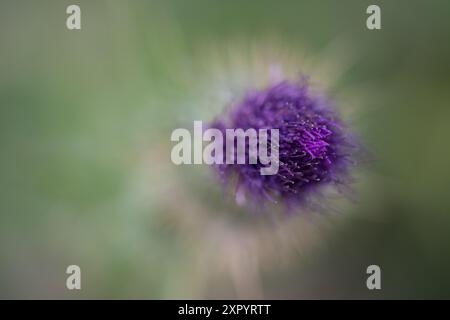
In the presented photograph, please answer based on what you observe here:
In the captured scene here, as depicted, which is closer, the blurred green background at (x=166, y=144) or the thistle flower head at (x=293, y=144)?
the thistle flower head at (x=293, y=144)

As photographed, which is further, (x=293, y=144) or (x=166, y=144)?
(x=166, y=144)

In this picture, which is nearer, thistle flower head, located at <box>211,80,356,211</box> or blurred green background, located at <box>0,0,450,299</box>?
thistle flower head, located at <box>211,80,356,211</box>

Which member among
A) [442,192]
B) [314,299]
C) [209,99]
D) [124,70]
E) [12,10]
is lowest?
[314,299]
